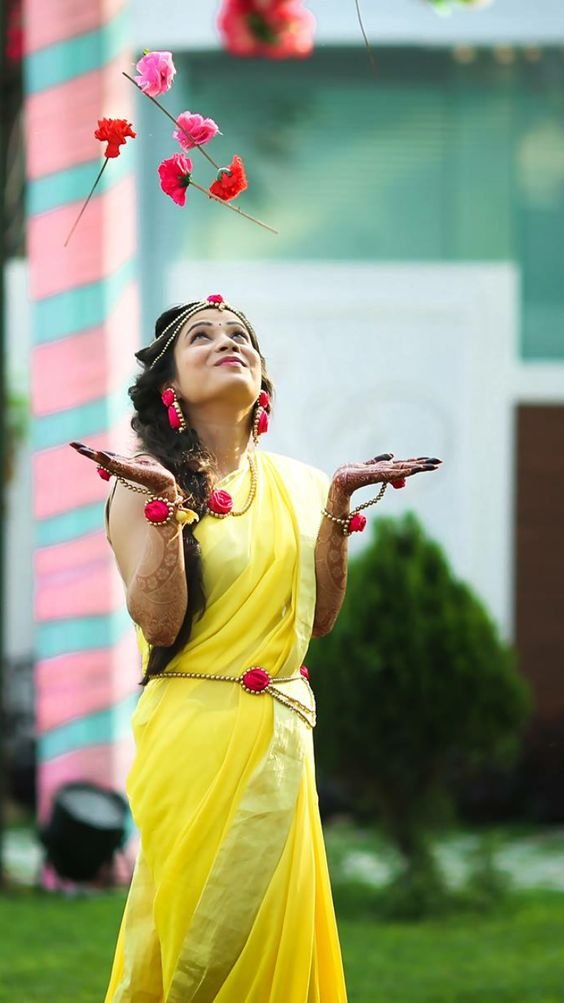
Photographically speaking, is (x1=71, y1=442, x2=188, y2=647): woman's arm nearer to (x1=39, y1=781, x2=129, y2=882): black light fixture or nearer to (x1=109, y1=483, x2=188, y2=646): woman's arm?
(x1=109, y1=483, x2=188, y2=646): woman's arm

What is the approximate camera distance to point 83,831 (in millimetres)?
7133

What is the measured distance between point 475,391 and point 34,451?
2.38 meters

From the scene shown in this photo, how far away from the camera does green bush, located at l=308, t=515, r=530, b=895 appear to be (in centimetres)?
668

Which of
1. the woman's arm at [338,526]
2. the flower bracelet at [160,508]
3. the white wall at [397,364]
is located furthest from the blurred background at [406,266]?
the flower bracelet at [160,508]

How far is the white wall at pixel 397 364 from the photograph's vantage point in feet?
28.4

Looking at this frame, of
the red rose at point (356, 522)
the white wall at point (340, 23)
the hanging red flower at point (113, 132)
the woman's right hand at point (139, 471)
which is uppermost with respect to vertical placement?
the white wall at point (340, 23)

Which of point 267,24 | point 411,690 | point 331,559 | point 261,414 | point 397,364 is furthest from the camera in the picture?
point 397,364

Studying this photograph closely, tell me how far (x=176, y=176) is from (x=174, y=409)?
464 mm

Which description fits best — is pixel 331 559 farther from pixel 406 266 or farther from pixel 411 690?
pixel 406 266

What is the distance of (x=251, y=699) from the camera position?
3402mm

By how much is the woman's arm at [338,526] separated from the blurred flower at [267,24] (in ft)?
14.5

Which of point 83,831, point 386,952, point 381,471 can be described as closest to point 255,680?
point 381,471

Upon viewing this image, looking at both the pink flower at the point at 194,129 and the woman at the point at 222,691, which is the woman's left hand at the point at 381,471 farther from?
the pink flower at the point at 194,129

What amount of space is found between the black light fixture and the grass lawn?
147mm
